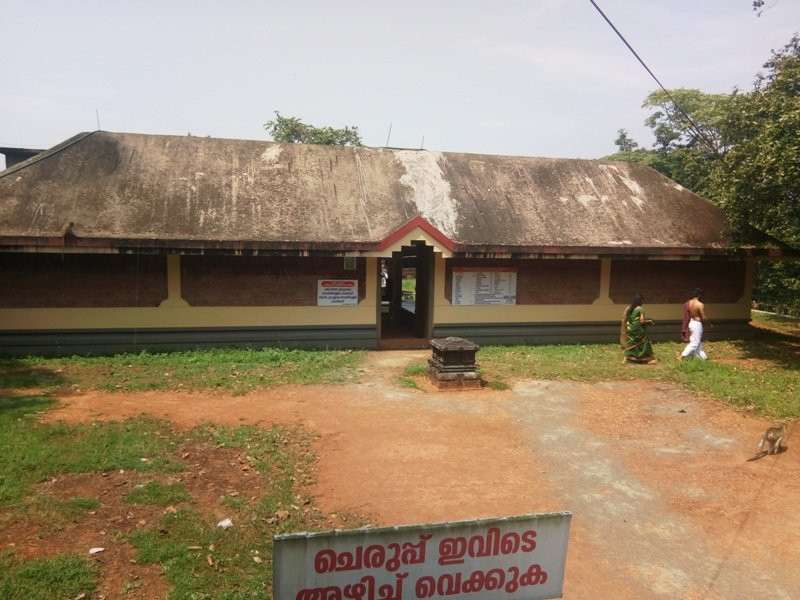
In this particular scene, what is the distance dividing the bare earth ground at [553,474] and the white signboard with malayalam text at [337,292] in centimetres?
356

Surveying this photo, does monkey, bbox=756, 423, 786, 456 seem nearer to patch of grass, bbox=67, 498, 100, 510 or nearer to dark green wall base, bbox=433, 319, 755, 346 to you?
dark green wall base, bbox=433, 319, 755, 346

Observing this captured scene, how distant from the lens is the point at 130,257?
1284 cm

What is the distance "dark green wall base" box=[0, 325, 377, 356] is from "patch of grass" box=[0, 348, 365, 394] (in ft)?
0.98

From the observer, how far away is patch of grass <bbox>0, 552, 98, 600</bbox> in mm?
4254

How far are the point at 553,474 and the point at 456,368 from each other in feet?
13.3

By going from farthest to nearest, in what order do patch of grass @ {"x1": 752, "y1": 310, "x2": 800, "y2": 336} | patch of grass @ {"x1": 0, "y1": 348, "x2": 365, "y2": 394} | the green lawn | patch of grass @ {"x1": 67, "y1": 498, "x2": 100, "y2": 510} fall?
patch of grass @ {"x1": 752, "y1": 310, "x2": 800, "y2": 336} < patch of grass @ {"x1": 0, "y1": 348, "x2": 365, "y2": 394} < patch of grass @ {"x1": 67, "y1": 498, "x2": 100, "y2": 510} < the green lawn

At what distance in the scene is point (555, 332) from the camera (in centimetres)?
1534

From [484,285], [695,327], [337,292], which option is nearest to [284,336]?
[337,292]

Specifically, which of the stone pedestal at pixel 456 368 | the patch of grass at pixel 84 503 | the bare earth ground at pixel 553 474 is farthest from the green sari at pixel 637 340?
the patch of grass at pixel 84 503

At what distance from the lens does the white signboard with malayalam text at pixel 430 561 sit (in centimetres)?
278

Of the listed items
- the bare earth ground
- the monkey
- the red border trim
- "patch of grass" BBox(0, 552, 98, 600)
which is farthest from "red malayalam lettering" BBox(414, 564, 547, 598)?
the red border trim

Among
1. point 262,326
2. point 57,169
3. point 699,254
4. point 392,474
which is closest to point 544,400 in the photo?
point 392,474

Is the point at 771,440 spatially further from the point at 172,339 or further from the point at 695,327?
the point at 172,339

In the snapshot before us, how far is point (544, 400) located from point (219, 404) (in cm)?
568
